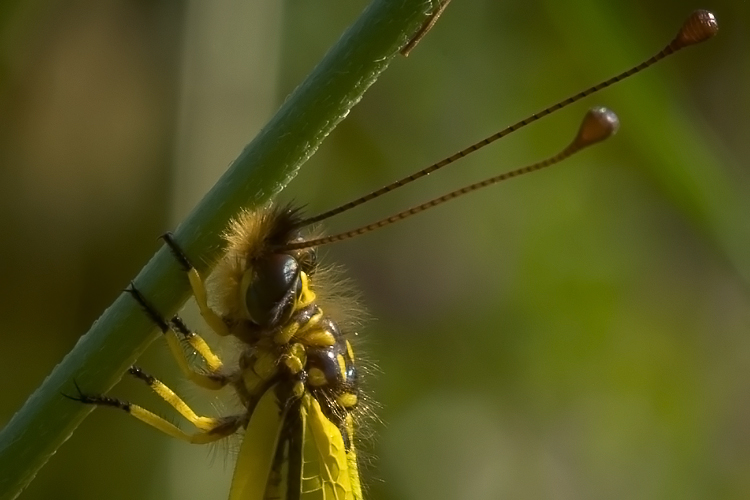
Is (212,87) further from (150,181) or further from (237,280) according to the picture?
(237,280)

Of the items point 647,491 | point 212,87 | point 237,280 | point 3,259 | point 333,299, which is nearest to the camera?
point 237,280

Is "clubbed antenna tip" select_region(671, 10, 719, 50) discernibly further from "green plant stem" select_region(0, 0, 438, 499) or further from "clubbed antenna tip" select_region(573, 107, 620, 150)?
"green plant stem" select_region(0, 0, 438, 499)

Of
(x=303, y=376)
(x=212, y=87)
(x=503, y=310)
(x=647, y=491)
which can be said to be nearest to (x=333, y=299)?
(x=303, y=376)

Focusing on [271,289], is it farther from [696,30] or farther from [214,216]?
[696,30]

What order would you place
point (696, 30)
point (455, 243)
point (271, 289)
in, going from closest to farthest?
point (696, 30), point (271, 289), point (455, 243)

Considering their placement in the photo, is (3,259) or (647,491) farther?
(3,259)

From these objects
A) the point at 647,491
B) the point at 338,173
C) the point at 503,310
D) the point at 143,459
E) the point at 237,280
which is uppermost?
the point at 237,280

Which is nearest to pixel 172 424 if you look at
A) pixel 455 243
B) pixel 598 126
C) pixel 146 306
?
pixel 146 306

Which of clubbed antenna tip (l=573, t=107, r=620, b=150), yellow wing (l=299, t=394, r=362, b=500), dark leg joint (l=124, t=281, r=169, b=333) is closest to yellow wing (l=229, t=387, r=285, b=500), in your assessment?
yellow wing (l=299, t=394, r=362, b=500)
